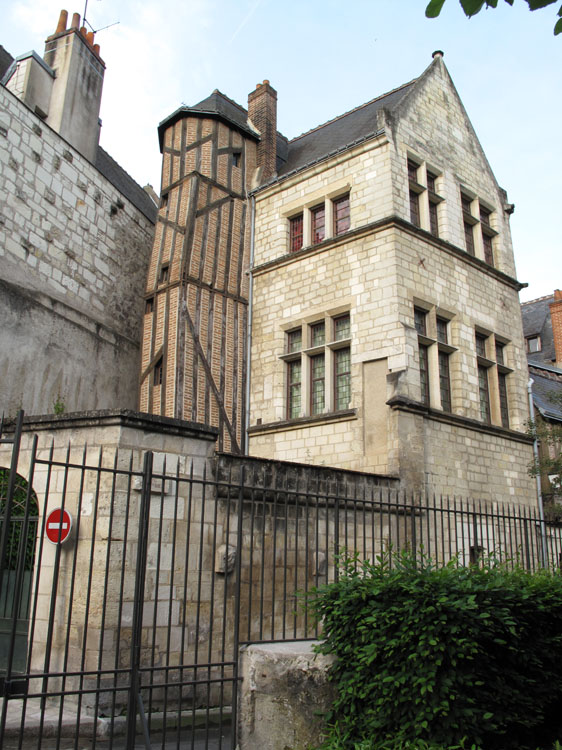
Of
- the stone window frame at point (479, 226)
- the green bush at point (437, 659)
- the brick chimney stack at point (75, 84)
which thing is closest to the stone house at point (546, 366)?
the stone window frame at point (479, 226)

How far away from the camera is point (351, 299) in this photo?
11.5 meters

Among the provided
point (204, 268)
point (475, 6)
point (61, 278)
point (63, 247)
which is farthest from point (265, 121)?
point (475, 6)

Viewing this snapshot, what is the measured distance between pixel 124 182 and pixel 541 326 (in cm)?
1513

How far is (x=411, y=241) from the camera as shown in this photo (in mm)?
11500

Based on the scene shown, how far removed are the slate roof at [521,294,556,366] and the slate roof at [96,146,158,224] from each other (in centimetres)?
1321

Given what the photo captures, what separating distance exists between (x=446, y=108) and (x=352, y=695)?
12719 mm

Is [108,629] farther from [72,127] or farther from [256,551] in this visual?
[72,127]

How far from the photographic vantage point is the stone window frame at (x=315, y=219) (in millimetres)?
12336

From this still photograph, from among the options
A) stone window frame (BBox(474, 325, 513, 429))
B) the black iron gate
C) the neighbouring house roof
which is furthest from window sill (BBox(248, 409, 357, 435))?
the neighbouring house roof

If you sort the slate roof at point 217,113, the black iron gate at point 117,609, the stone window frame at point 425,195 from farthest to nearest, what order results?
1. the slate roof at point 217,113
2. the stone window frame at point 425,195
3. the black iron gate at point 117,609

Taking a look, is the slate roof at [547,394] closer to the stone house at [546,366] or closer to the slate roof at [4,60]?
the stone house at [546,366]

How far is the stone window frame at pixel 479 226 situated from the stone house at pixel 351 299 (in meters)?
0.04

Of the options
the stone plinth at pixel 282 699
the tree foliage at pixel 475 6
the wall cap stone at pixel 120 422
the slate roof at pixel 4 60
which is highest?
the slate roof at pixel 4 60

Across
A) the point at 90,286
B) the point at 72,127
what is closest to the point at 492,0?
the point at 90,286
